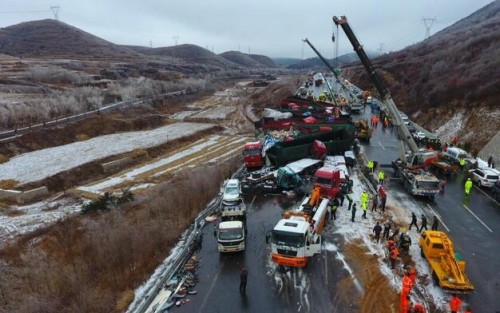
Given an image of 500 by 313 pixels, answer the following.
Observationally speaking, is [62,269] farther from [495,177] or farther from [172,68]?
[172,68]

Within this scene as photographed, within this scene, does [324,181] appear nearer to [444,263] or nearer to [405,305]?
[444,263]

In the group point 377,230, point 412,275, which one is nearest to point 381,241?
point 377,230

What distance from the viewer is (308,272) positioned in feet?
63.6

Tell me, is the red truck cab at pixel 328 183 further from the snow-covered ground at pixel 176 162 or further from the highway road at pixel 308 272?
the snow-covered ground at pixel 176 162

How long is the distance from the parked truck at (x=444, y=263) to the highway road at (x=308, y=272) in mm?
861

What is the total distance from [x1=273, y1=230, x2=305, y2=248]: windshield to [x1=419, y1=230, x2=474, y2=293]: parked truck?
20.6 ft

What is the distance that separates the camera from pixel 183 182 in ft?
111

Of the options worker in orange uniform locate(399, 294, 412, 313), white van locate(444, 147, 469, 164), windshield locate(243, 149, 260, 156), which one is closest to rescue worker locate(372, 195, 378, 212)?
worker in orange uniform locate(399, 294, 412, 313)

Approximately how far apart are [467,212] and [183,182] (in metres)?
21.9

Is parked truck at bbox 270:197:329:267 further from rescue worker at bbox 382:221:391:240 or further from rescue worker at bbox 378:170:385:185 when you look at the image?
rescue worker at bbox 378:170:385:185

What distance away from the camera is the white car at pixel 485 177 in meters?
30.0

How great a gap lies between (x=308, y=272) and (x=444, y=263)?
639cm

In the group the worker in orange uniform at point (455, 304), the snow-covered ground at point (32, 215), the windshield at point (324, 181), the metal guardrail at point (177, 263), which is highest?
the windshield at point (324, 181)

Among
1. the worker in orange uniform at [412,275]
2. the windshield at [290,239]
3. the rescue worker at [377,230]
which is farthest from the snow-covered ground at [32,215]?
the worker in orange uniform at [412,275]
